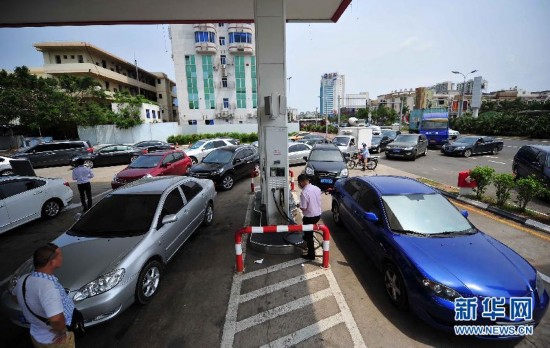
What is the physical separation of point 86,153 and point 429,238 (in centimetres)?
2114

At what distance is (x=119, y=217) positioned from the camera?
4.68 meters

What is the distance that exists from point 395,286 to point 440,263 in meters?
0.75

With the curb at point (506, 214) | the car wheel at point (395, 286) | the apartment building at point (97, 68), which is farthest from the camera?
the apartment building at point (97, 68)

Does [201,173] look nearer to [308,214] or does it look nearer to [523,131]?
[308,214]

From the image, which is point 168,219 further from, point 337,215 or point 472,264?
point 472,264

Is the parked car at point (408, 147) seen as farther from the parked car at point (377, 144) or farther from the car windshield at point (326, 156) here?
the car windshield at point (326, 156)

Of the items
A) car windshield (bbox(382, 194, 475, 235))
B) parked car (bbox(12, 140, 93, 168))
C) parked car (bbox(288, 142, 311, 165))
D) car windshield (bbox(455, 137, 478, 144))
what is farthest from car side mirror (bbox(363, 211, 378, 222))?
parked car (bbox(12, 140, 93, 168))

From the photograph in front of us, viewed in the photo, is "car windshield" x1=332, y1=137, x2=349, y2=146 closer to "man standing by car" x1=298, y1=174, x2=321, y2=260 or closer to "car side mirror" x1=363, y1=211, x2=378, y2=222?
"man standing by car" x1=298, y1=174, x2=321, y2=260

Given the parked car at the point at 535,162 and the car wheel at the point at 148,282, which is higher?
the parked car at the point at 535,162

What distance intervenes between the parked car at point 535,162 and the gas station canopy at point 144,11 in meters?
8.77

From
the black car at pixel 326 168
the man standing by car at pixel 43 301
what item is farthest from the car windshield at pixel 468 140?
the man standing by car at pixel 43 301

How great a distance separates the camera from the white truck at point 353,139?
1768 cm

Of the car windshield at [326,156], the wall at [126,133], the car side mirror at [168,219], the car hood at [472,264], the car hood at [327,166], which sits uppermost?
the wall at [126,133]

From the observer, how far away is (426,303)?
3.24 m
